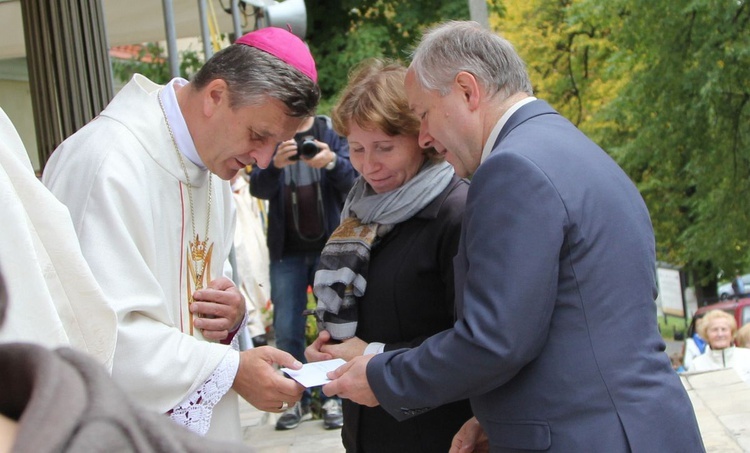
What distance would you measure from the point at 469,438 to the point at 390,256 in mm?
575

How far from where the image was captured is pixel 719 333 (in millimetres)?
9461

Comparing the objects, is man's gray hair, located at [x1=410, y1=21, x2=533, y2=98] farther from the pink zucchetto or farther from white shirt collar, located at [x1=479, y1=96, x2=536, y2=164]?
the pink zucchetto

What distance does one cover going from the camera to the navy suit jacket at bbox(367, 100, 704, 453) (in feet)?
7.26

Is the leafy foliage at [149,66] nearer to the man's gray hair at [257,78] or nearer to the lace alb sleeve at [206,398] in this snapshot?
the man's gray hair at [257,78]

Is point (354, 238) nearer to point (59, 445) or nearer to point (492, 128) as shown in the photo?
point (492, 128)

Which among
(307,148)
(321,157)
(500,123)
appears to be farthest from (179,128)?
(321,157)

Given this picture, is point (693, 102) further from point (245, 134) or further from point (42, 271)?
point (42, 271)

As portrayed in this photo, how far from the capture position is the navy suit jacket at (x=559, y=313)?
2.21 metres

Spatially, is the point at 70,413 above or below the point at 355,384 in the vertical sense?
above

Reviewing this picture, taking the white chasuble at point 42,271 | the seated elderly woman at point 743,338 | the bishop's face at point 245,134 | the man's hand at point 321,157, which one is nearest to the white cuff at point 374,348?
the bishop's face at point 245,134

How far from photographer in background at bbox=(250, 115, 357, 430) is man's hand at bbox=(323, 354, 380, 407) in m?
3.09

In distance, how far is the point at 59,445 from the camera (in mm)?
777

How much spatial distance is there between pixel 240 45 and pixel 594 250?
51.1 inches

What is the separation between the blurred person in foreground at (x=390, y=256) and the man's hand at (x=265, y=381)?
0.18 m
